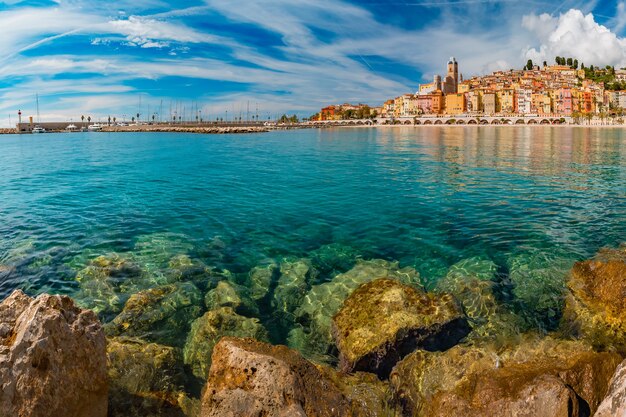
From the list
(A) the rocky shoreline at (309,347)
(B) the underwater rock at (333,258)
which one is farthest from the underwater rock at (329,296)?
(B) the underwater rock at (333,258)

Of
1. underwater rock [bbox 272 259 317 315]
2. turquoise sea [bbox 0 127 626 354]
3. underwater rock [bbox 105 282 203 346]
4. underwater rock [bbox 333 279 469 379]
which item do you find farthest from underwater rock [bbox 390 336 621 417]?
underwater rock [bbox 105 282 203 346]

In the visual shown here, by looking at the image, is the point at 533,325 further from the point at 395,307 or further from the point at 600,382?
the point at 600,382

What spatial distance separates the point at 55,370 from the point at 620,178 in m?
31.6

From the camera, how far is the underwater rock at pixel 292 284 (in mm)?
9471

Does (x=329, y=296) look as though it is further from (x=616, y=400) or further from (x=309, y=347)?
(x=616, y=400)

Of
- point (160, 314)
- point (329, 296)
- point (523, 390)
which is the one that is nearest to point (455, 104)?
point (329, 296)

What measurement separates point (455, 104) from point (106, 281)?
666 feet

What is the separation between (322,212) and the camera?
18.1 meters

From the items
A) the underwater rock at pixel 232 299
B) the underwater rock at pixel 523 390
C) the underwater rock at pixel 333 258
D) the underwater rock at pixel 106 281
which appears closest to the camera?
the underwater rock at pixel 523 390

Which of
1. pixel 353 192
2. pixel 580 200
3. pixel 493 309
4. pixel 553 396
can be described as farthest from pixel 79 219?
pixel 580 200

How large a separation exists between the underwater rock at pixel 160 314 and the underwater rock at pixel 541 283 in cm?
763

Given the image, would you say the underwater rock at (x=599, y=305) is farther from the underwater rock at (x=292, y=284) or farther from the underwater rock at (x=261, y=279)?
the underwater rock at (x=261, y=279)

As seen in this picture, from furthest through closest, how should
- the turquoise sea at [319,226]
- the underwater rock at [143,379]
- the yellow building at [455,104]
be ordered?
the yellow building at [455,104] < the turquoise sea at [319,226] < the underwater rock at [143,379]

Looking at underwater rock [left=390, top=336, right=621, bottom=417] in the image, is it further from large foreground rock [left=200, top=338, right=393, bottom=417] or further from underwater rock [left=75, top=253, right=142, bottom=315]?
underwater rock [left=75, top=253, right=142, bottom=315]
